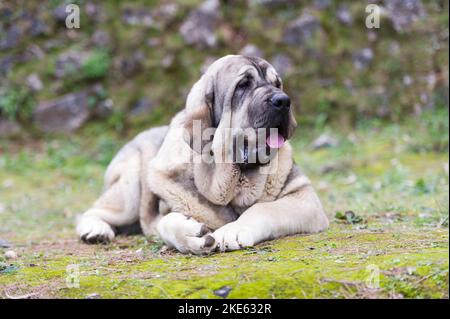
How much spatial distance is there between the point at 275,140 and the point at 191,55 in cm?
874

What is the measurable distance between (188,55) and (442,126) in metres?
5.29

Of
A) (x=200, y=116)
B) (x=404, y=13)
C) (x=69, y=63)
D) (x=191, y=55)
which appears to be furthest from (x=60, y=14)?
(x=200, y=116)

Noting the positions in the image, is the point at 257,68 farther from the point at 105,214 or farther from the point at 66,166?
the point at 66,166

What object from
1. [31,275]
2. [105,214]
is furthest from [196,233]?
[105,214]

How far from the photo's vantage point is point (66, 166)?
1199cm

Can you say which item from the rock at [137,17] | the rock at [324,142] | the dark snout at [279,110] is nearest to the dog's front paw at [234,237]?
the dark snout at [279,110]

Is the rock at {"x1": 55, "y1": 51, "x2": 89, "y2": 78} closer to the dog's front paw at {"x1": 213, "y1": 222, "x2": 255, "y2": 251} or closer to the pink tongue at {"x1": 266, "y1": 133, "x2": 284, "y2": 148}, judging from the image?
the pink tongue at {"x1": 266, "y1": 133, "x2": 284, "y2": 148}

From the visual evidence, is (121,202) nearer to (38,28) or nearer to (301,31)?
(301,31)

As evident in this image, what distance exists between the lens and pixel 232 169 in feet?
16.7

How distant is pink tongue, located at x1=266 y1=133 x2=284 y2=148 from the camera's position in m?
5.03

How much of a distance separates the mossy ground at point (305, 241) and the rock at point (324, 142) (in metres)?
0.14

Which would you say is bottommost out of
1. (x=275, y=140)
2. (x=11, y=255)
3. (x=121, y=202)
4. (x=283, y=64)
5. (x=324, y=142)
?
(x=11, y=255)

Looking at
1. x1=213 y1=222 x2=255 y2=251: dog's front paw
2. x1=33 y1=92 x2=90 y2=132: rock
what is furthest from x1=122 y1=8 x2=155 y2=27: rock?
x1=213 y1=222 x2=255 y2=251: dog's front paw

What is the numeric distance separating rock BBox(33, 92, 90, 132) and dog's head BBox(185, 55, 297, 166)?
8326 mm
